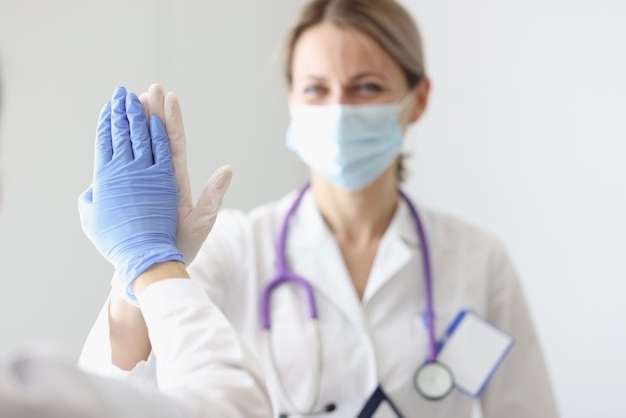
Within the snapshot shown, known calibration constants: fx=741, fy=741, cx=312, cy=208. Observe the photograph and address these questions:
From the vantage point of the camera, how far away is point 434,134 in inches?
96.3

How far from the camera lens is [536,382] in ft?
5.12

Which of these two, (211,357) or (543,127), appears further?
(543,127)

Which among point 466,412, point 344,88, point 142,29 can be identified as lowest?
point 466,412

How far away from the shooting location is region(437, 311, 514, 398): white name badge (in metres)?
1.50

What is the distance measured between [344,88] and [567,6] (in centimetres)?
88

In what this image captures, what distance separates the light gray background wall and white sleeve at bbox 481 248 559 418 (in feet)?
1.59

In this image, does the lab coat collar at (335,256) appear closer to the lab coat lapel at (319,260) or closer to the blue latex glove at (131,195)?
the lab coat lapel at (319,260)

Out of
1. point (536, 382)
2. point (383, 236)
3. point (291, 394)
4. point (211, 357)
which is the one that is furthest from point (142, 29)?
point (536, 382)

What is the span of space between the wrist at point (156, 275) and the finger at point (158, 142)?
13 centimetres

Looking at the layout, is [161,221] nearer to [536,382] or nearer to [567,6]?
[536,382]

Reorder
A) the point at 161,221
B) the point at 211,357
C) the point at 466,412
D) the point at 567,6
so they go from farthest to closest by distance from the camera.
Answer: the point at 567,6
the point at 466,412
the point at 161,221
the point at 211,357

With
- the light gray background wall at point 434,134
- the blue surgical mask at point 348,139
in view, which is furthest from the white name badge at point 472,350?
the light gray background wall at point 434,134

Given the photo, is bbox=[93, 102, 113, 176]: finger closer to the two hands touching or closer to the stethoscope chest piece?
the two hands touching

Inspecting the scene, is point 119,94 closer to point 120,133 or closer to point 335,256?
point 120,133
